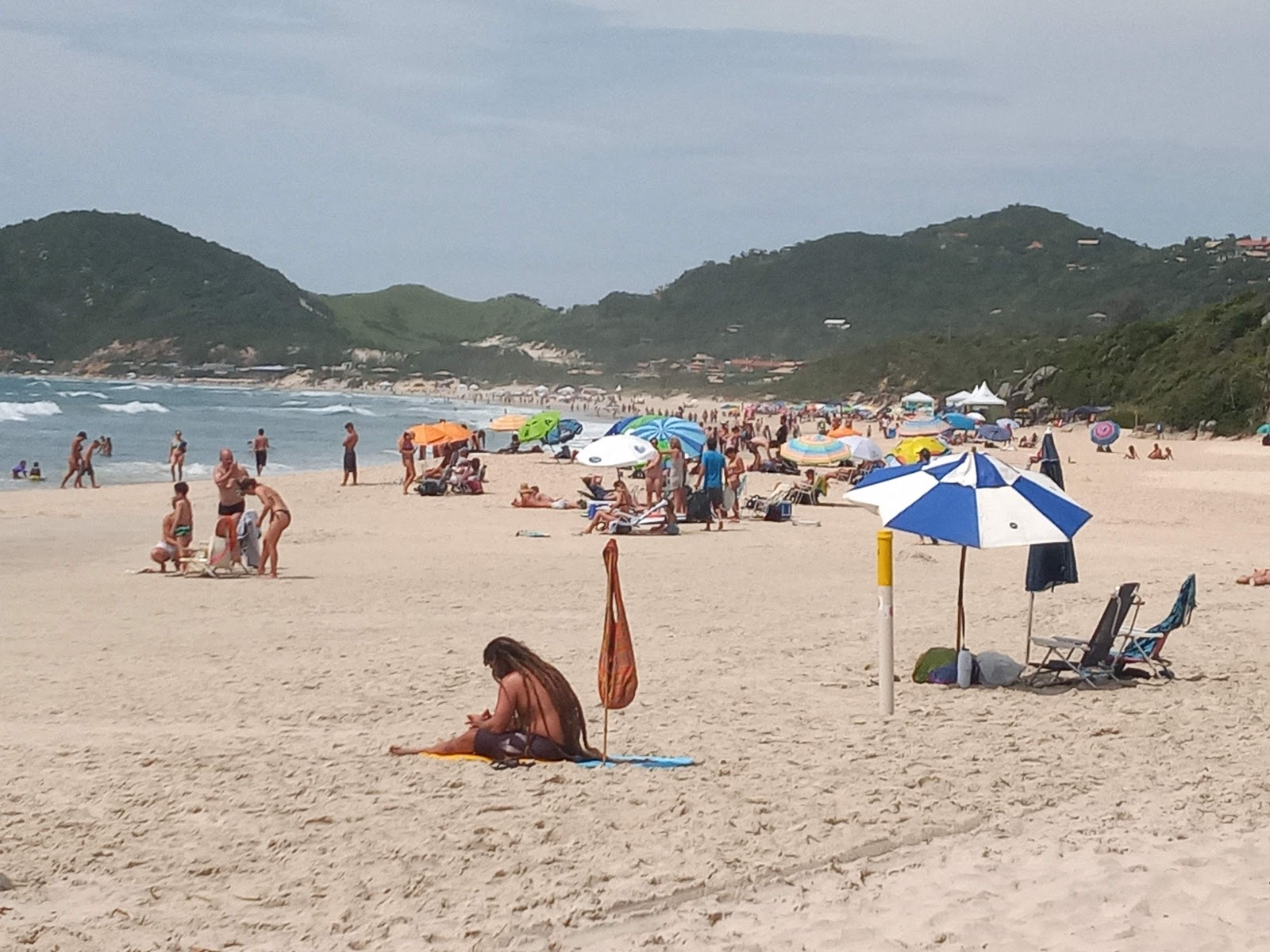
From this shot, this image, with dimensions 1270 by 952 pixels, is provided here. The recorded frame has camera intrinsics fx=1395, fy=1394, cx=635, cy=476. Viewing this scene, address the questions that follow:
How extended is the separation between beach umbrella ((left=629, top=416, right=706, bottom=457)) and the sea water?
13.2 metres

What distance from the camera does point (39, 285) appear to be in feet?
627

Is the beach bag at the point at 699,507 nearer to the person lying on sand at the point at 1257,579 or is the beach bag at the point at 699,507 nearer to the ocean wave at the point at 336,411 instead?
the person lying on sand at the point at 1257,579

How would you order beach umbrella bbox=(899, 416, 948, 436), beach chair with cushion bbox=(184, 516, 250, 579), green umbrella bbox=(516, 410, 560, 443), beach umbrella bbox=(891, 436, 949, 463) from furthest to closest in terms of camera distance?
beach umbrella bbox=(899, 416, 948, 436) < green umbrella bbox=(516, 410, 560, 443) < beach umbrella bbox=(891, 436, 949, 463) < beach chair with cushion bbox=(184, 516, 250, 579)

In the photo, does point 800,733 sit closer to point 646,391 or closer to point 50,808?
point 50,808

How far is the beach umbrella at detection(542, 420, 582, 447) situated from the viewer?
3497 centimetres

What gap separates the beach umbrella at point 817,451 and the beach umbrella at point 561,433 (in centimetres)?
1094

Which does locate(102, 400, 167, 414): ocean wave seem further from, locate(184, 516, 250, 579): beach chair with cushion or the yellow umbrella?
locate(184, 516, 250, 579): beach chair with cushion

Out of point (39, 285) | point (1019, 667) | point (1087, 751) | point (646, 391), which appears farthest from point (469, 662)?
point (39, 285)

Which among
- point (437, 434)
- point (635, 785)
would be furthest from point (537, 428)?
point (635, 785)

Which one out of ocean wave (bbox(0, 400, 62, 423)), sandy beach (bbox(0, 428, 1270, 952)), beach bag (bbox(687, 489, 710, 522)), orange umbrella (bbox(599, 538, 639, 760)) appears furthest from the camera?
ocean wave (bbox(0, 400, 62, 423))

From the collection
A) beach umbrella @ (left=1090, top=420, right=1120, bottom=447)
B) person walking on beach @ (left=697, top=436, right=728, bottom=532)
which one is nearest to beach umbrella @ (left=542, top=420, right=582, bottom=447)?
beach umbrella @ (left=1090, top=420, right=1120, bottom=447)

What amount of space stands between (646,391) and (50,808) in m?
112

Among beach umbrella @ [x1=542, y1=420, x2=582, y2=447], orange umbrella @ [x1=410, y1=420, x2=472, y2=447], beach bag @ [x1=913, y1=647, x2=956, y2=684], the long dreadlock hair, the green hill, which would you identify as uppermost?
the green hill

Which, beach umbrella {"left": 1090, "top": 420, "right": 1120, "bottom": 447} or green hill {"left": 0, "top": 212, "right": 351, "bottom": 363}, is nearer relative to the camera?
beach umbrella {"left": 1090, "top": 420, "right": 1120, "bottom": 447}
